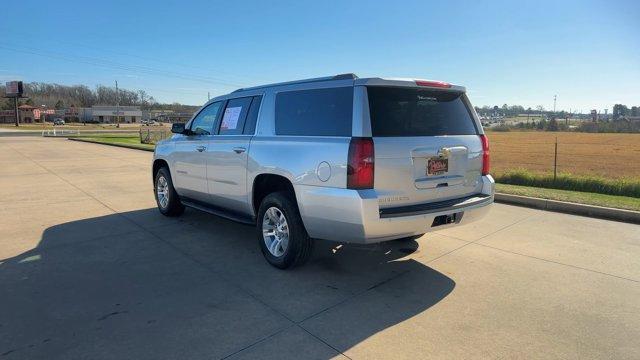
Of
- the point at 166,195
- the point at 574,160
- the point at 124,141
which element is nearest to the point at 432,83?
the point at 166,195

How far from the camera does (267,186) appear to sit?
5023 millimetres

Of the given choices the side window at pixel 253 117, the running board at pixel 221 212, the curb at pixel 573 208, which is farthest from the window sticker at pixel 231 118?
the curb at pixel 573 208

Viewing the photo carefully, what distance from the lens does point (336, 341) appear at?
3242 millimetres

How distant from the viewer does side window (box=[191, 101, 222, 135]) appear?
600 cm

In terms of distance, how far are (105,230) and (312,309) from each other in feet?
13.1

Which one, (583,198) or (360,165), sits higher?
(360,165)

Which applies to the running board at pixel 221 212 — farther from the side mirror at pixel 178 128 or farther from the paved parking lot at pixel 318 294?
the side mirror at pixel 178 128

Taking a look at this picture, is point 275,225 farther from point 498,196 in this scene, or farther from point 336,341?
point 498,196

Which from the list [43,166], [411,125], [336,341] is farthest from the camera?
[43,166]

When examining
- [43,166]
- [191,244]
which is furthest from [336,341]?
[43,166]

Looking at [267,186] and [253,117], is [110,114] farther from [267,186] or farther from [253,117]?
[267,186]

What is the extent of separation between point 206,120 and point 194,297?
9.51 ft

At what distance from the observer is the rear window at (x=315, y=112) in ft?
13.5

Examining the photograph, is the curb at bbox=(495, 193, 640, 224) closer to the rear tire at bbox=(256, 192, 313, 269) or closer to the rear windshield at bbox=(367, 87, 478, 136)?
the rear windshield at bbox=(367, 87, 478, 136)
